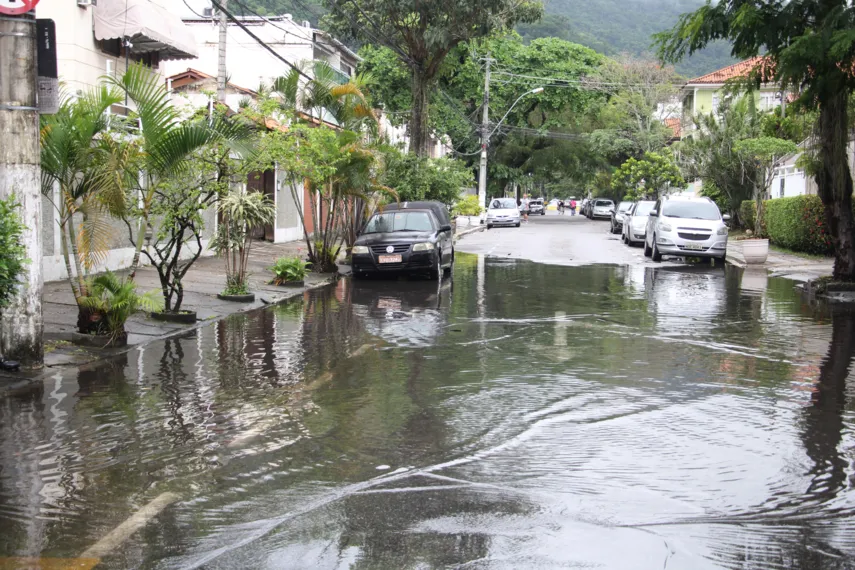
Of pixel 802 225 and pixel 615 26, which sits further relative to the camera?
pixel 615 26

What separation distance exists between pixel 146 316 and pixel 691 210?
18.1m

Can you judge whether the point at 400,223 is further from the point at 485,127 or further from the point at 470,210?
the point at 485,127

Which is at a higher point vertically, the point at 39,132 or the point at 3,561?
the point at 39,132

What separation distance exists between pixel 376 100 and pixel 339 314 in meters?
36.3

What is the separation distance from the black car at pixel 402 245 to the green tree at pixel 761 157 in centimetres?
1503

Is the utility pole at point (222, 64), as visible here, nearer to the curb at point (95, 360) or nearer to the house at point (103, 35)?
the house at point (103, 35)

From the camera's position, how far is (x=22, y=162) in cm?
905

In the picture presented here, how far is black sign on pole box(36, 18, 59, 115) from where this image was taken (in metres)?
9.18

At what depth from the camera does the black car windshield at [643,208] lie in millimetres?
34562

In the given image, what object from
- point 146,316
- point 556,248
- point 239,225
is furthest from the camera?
point 556,248

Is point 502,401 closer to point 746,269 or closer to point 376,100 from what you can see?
point 746,269

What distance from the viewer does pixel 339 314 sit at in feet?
46.9

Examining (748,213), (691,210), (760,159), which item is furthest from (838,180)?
(748,213)

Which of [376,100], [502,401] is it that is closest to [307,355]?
[502,401]
